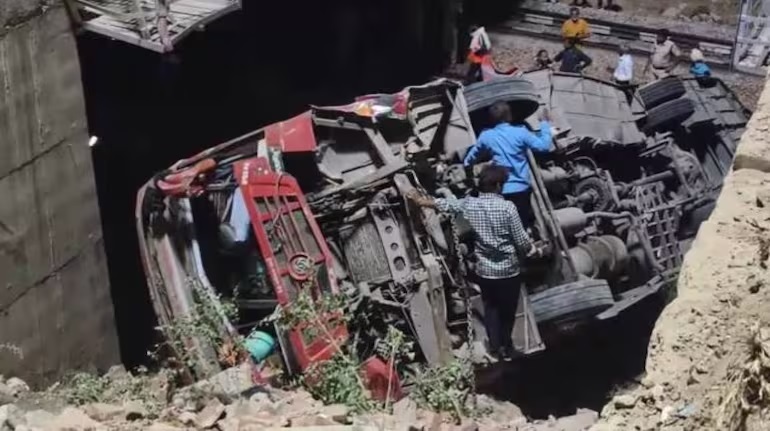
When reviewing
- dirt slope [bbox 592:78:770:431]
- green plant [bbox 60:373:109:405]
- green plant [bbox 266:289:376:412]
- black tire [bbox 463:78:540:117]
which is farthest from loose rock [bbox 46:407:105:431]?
black tire [bbox 463:78:540:117]

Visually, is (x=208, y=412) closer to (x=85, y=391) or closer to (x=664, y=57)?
(x=85, y=391)

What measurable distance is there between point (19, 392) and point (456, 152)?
3503 millimetres

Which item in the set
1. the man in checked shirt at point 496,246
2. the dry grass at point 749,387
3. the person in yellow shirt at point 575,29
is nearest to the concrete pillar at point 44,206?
the man in checked shirt at point 496,246

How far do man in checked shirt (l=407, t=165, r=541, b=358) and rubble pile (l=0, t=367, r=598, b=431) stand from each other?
2.55 feet

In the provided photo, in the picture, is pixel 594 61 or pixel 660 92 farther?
pixel 594 61

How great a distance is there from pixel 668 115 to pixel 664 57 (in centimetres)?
353

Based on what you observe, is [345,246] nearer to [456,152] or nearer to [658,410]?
[456,152]

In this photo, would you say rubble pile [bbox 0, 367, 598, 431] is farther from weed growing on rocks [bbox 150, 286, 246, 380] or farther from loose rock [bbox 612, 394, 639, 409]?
loose rock [bbox 612, 394, 639, 409]

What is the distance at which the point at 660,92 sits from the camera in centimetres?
1005

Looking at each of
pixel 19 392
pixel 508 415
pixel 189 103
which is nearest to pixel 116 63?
pixel 189 103

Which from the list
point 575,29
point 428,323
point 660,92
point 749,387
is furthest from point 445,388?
point 575,29

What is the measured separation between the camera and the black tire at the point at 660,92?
10016 mm

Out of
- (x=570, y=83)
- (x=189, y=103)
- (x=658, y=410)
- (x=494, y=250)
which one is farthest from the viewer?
(x=189, y=103)

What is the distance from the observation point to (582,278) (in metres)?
8.27
